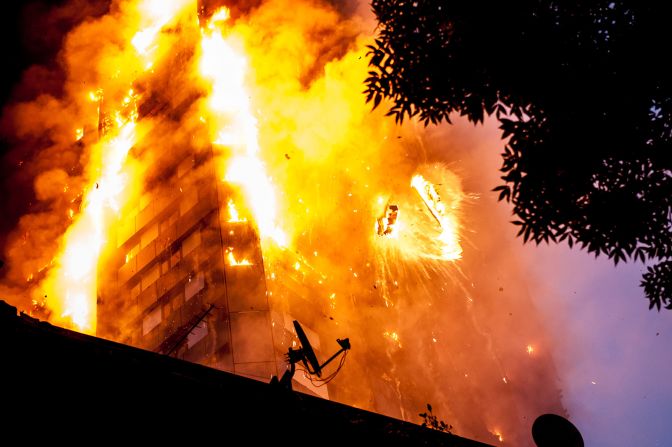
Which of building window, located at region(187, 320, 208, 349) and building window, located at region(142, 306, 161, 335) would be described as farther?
building window, located at region(142, 306, 161, 335)

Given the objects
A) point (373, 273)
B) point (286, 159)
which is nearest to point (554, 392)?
point (373, 273)

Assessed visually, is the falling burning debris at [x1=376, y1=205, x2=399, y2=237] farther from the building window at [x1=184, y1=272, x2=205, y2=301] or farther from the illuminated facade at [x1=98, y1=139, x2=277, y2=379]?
the building window at [x1=184, y1=272, x2=205, y2=301]

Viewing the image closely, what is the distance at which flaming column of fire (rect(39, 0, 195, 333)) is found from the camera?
37188 mm

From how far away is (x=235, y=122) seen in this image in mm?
39469

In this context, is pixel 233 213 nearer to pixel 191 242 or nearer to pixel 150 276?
pixel 191 242

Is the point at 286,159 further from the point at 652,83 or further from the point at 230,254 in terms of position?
the point at 652,83

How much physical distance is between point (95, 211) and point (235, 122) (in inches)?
545

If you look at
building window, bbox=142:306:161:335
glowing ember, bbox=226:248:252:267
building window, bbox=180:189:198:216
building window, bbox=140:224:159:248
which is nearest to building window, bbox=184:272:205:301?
glowing ember, bbox=226:248:252:267

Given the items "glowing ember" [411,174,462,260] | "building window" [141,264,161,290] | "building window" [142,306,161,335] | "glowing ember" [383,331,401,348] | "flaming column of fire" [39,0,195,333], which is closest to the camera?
"building window" [142,306,161,335]

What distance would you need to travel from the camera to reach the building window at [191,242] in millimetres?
33125

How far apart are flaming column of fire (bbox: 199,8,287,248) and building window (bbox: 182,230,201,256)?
431 cm

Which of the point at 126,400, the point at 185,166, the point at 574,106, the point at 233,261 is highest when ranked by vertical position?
the point at 185,166

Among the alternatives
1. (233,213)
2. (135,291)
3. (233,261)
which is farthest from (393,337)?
(135,291)

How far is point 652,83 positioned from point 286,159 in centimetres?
3693
